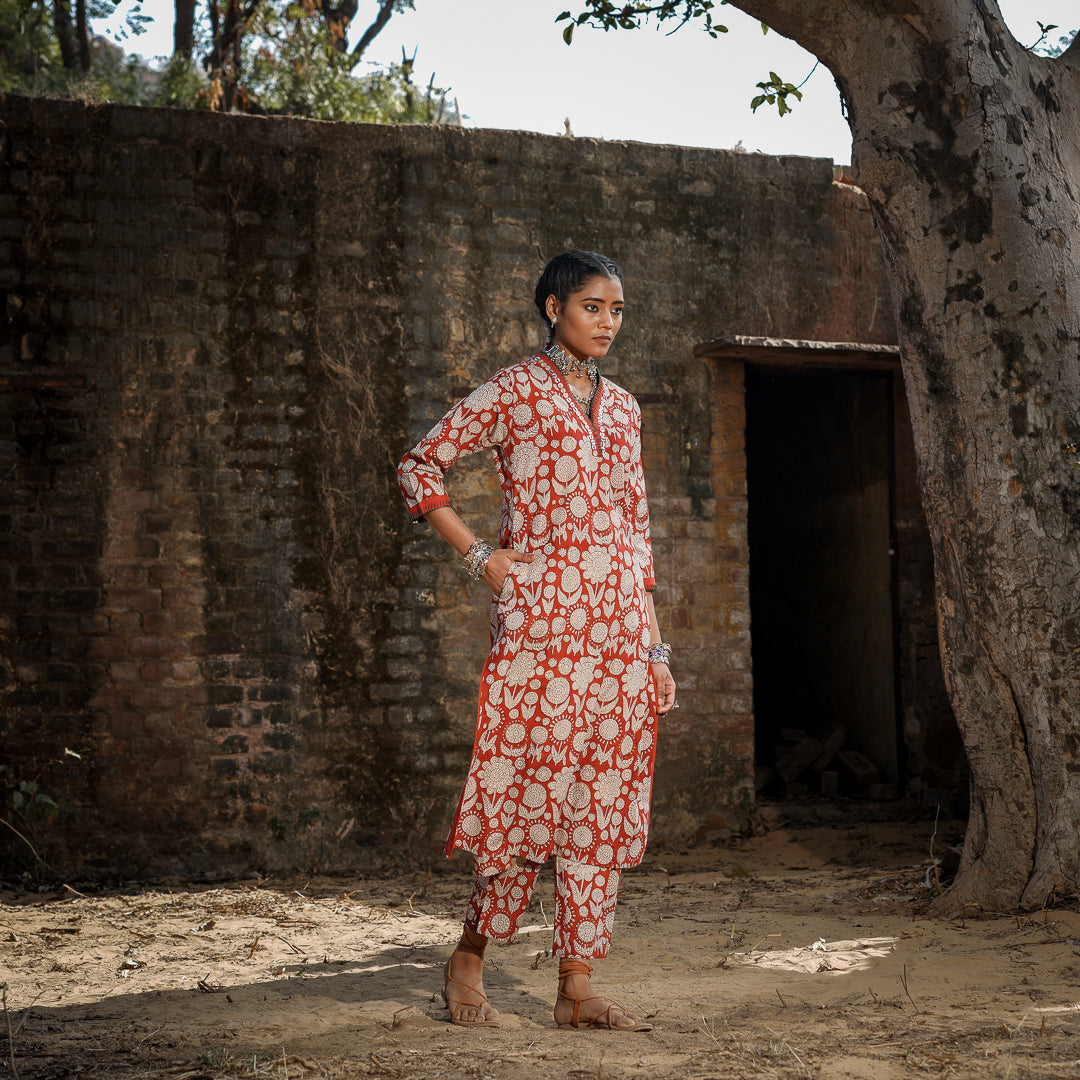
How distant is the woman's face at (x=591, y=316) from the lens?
2.93 metres

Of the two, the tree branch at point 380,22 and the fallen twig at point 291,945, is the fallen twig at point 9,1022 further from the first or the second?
the tree branch at point 380,22

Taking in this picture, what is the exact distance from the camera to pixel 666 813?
5.71m

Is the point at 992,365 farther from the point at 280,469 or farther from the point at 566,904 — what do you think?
the point at 280,469

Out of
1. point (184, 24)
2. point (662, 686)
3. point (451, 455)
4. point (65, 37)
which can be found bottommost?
point (662, 686)

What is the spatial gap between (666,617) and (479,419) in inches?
122

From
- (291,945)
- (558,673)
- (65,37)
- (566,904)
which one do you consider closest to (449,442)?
(558,673)

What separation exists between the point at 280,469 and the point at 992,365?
3.30m

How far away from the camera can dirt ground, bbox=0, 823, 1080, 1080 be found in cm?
246

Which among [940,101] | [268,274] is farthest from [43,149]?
[940,101]

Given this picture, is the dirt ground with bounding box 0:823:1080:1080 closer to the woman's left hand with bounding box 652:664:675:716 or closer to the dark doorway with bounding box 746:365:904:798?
the woman's left hand with bounding box 652:664:675:716

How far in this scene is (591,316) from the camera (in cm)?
294

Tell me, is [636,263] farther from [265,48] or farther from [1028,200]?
[265,48]

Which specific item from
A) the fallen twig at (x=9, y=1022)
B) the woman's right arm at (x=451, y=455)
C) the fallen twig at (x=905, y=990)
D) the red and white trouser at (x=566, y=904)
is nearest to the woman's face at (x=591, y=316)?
the woman's right arm at (x=451, y=455)

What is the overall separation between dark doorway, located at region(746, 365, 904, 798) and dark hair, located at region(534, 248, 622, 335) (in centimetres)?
361
